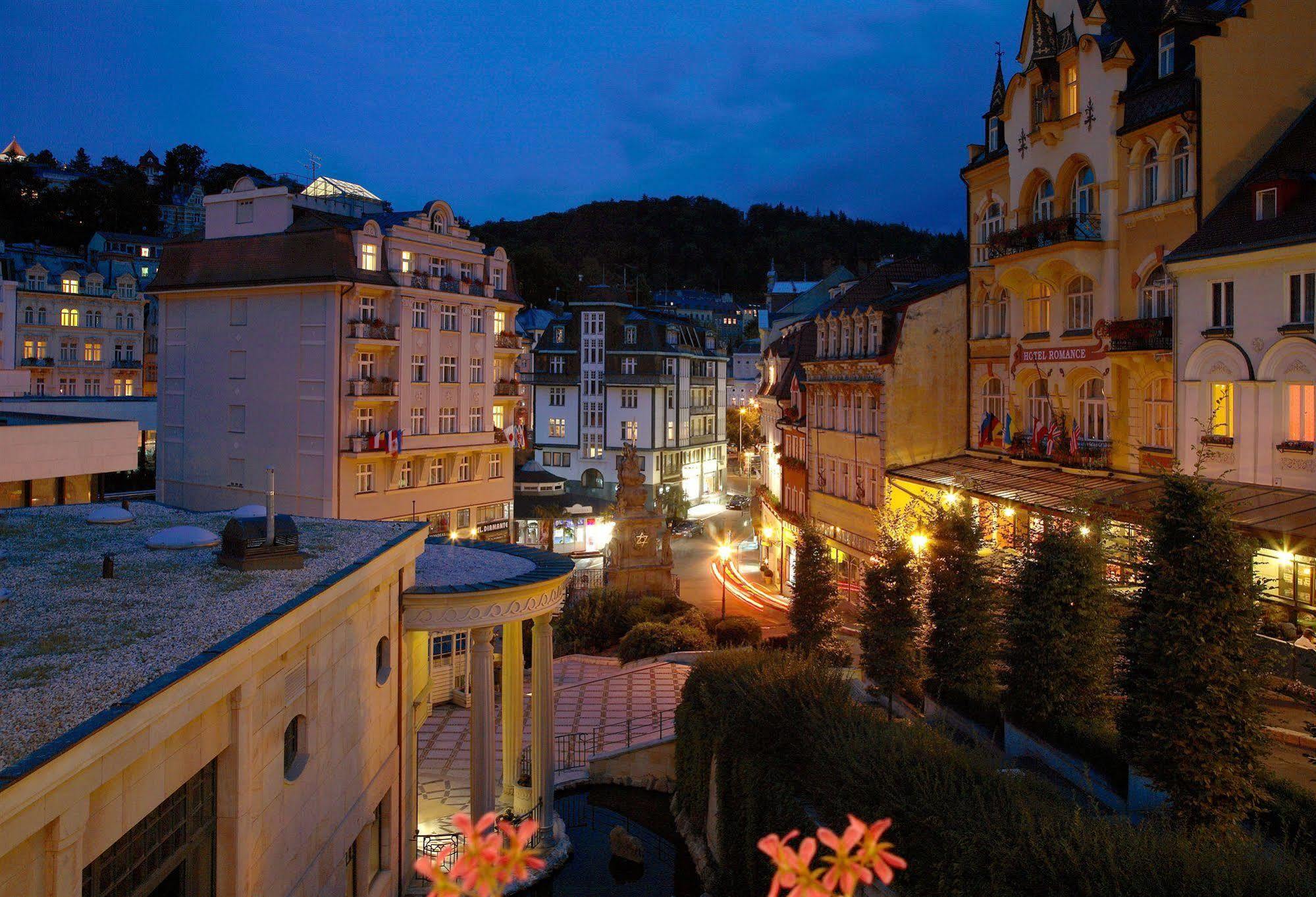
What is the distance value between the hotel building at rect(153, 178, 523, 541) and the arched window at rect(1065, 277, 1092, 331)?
2701 cm

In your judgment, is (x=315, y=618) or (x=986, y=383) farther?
(x=986, y=383)

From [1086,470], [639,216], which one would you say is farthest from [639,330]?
[639,216]

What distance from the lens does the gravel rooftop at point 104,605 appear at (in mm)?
9031

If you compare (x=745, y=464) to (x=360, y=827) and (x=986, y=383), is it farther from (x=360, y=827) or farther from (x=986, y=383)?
(x=360, y=827)

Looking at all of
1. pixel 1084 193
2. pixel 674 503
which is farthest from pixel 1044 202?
pixel 674 503

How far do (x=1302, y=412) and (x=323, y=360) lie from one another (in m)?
34.3

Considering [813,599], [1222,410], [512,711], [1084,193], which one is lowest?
[512,711]

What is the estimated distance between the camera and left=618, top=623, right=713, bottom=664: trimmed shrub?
34.7m

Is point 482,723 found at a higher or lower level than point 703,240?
lower

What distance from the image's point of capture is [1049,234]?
30.1 meters

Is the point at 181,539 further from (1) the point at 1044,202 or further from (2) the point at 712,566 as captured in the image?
(2) the point at 712,566

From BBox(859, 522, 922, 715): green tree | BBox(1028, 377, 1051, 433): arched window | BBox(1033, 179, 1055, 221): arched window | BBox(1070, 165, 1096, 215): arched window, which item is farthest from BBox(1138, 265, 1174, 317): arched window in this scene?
→ BBox(859, 522, 922, 715): green tree

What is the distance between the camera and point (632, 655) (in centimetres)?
3475

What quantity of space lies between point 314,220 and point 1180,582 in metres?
36.9
